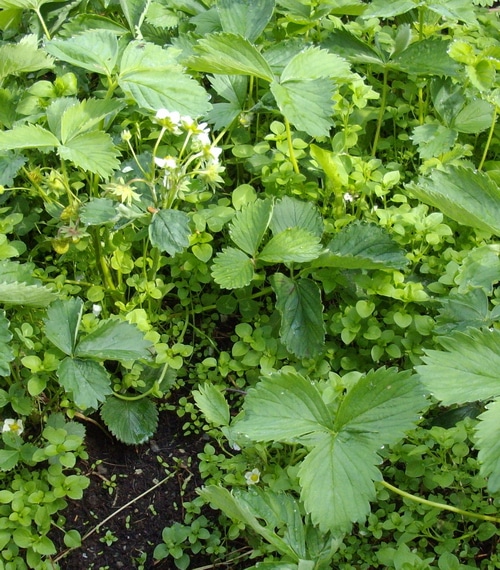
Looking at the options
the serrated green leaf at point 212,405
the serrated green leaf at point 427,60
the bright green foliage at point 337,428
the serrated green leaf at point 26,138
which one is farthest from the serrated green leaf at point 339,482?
the serrated green leaf at point 427,60

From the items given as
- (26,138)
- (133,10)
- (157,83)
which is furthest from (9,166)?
(133,10)

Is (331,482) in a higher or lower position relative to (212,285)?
higher

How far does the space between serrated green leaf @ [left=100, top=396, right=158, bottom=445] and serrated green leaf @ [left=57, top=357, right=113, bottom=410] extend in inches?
6.5

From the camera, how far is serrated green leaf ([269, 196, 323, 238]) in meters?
1.86

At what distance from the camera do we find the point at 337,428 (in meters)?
1.36

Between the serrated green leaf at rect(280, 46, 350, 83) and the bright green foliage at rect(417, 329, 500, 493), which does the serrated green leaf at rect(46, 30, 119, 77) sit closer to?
the serrated green leaf at rect(280, 46, 350, 83)

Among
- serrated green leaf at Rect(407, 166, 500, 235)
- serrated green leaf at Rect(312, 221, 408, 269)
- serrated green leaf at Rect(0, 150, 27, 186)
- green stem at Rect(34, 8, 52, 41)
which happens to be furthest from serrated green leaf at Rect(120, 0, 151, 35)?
serrated green leaf at Rect(407, 166, 500, 235)

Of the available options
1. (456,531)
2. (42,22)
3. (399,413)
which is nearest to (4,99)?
(42,22)

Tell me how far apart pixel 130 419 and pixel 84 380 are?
217 mm

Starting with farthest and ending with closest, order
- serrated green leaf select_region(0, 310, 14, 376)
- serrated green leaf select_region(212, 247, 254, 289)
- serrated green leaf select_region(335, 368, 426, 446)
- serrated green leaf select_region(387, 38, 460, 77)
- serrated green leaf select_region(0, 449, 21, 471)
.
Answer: serrated green leaf select_region(387, 38, 460, 77), serrated green leaf select_region(212, 247, 254, 289), serrated green leaf select_region(0, 449, 21, 471), serrated green leaf select_region(0, 310, 14, 376), serrated green leaf select_region(335, 368, 426, 446)

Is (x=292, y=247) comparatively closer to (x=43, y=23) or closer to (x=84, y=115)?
(x=84, y=115)

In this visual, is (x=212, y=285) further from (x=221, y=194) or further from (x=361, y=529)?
(x=361, y=529)

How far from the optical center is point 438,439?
148cm

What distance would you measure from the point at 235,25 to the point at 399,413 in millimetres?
1281
